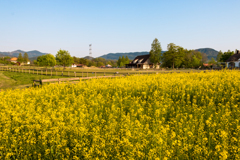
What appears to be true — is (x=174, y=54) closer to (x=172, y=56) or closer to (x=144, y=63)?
(x=172, y=56)

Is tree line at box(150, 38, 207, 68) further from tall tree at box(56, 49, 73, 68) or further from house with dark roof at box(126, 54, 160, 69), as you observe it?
tall tree at box(56, 49, 73, 68)

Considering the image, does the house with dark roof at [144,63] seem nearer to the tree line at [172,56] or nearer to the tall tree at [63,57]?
the tree line at [172,56]

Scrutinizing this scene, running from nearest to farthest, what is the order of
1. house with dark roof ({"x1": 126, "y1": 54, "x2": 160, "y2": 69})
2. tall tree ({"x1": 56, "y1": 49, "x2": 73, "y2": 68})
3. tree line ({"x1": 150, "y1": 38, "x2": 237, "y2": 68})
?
tall tree ({"x1": 56, "y1": 49, "x2": 73, "y2": 68}), tree line ({"x1": 150, "y1": 38, "x2": 237, "y2": 68}), house with dark roof ({"x1": 126, "y1": 54, "x2": 160, "y2": 69})

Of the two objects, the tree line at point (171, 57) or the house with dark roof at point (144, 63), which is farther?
the house with dark roof at point (144, 63)

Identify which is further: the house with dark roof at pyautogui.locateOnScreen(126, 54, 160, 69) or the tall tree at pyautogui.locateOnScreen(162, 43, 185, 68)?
the house with dark roof at pyautogui.locateOnScreen(126, 54, 160, 69)

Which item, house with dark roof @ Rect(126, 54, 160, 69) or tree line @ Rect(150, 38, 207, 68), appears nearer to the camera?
tree line @ Rect(150, 38, 207, 68)

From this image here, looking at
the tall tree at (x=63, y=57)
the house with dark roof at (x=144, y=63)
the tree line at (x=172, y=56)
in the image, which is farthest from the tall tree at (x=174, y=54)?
the tall tree at (x=63, y=57)

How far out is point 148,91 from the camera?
10078 mm

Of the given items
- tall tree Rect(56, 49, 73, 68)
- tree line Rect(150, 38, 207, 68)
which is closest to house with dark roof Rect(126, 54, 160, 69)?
tree line Rect(150, 38, 207, 68)

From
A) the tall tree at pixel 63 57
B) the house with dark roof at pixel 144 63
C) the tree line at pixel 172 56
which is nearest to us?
the tall tree at pixel 63 57

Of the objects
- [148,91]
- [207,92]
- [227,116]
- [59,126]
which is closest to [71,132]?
[59,126]

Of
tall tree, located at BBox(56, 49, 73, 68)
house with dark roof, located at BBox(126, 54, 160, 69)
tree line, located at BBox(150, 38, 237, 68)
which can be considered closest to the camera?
tall tree, located at BBox(56, 49, 73, 68)

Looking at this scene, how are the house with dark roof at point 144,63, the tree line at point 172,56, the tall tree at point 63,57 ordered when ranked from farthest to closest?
the house with dark roof at point 144,63 → the tree line at point 172,56 → the tall tree at point 63,57

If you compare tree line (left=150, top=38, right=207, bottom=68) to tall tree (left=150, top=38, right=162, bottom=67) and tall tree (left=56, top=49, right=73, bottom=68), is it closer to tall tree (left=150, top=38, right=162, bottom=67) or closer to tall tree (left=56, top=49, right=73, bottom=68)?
tall tree (left=150, top=38, right=162, bottom=67)
